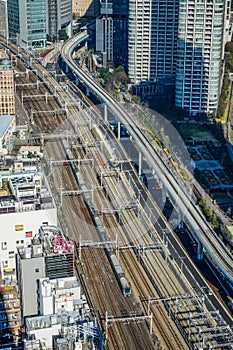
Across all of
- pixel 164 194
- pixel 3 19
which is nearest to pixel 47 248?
pixel 164 194

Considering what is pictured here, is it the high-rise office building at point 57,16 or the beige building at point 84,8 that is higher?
the beige building at point 84,8

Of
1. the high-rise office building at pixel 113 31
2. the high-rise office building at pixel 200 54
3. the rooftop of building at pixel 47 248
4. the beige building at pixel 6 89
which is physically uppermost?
the high-rise office building at pixel 113 31

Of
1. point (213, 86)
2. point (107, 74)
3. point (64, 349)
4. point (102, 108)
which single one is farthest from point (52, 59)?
point (64, 349)

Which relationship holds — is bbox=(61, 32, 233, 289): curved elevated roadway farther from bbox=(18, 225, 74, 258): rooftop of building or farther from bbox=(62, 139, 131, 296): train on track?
bbox=(18, 225, 74, 258): rooftop of building

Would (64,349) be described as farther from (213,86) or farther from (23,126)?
(213,86)

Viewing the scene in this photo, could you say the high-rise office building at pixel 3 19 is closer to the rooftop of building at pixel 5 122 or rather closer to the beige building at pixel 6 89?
the beige building at pixel 6 89

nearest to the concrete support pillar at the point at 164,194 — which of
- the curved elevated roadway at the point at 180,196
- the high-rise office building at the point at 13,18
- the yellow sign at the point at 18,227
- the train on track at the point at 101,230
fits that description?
the curved elevated roadway at the point at 180,196

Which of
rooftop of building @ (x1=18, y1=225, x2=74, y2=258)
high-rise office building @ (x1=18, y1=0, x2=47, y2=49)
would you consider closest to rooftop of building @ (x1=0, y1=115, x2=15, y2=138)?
rooftop of building @ (x1=18, y1=225, x2=74, y2=258)
